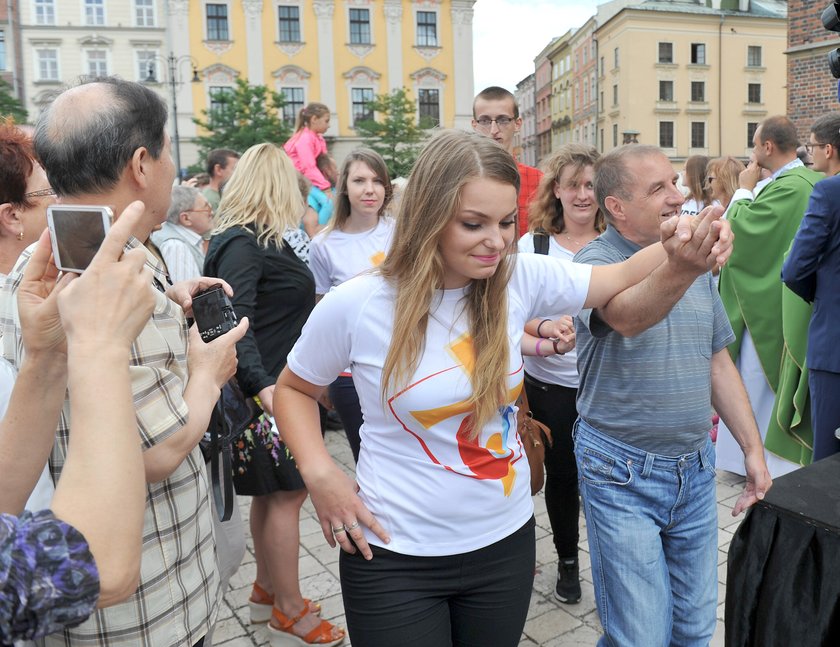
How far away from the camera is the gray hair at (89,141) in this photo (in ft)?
4.96

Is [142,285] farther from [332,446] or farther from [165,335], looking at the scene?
[332,446]

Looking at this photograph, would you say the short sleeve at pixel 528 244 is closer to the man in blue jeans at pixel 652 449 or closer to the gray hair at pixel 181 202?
the man in blue jeans at pixel 652 449

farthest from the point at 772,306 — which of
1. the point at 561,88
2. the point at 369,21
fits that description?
the point at 561,88

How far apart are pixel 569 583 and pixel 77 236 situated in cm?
288

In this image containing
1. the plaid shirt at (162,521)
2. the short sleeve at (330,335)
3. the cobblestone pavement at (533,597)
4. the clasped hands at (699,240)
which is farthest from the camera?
the cobblestone pavement at (533,597)

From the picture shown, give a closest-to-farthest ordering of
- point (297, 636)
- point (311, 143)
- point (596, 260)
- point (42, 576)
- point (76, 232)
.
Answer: point (42, 576) < point (76, 232) < point (596, 260) < point (297, 636) < point (311, 143)

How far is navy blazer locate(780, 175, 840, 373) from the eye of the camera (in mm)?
3809

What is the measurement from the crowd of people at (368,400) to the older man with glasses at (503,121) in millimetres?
1571

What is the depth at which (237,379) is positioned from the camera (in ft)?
8.89

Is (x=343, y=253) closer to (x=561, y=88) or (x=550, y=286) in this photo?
(x=550, y=286)

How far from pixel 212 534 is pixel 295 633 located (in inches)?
58.2

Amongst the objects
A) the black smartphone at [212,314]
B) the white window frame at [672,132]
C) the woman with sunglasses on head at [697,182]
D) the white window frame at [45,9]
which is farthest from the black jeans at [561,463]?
the white window frame at [672,132]

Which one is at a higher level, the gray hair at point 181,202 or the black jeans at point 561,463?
the gray hair at point 181,202

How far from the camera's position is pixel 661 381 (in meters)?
2.30
